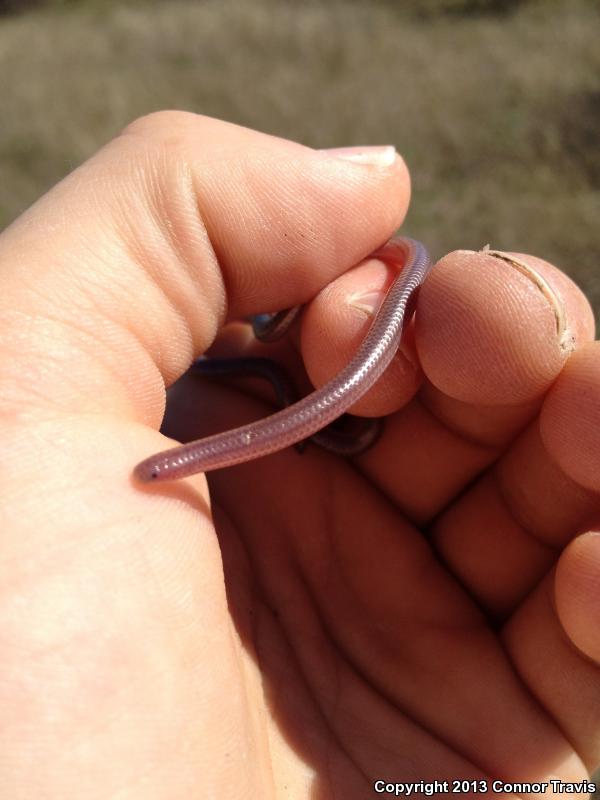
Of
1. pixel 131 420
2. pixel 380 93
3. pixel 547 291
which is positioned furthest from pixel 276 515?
pixel 380 93

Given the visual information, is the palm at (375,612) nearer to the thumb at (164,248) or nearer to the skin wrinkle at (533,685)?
the skin wrinkle at (533,685)

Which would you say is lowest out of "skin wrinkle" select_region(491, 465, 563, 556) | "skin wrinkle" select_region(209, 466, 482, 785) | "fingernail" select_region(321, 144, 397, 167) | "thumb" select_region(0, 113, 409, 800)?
"skin wrinkle" select_region(209, 466, 482, 785)

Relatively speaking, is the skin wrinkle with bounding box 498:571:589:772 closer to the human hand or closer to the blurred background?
the human hand

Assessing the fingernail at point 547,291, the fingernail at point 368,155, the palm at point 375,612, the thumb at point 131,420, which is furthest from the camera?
the fingernail at point 368,155

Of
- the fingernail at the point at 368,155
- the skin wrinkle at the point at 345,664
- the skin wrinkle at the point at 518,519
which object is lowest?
the skin wrinkle at the point at 345,664

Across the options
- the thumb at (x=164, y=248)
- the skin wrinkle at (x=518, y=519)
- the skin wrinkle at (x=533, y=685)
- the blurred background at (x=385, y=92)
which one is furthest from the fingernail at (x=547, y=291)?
the blurred background at (x=385, y=92)

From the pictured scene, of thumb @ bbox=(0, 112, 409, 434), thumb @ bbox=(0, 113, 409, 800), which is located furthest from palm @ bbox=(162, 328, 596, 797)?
thumb @ bbox=(0, 112, 409, 434)

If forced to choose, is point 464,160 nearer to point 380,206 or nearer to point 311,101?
point 311,101

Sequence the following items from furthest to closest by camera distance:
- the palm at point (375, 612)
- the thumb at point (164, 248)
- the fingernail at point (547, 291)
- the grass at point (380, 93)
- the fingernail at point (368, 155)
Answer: the grass at point (380, 93) < the fingernail at point (368, 155) < the palm at point (375, 612) < the fingernail at point (547, 291) < the thumb at point (164, 248)

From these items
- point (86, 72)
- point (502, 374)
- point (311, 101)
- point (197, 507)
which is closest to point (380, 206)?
point (502, 374)
